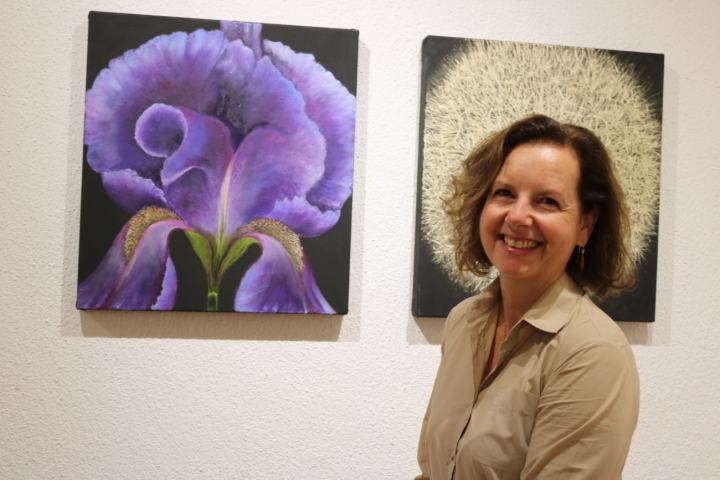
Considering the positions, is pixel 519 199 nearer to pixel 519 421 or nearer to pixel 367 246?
pixel 519 421

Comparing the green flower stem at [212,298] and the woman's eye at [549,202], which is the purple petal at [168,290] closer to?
the green flower stem at [212,298]

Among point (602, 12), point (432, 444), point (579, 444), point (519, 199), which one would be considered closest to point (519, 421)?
point (579, 444)

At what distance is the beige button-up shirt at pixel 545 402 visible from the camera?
95 cm

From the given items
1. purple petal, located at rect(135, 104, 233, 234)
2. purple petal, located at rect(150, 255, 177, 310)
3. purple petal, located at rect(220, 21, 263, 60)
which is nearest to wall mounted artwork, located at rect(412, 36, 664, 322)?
purple petal, located at rect(220, 21, 263, 60)

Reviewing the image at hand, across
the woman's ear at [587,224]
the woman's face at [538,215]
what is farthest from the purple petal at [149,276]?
the woman's ear at [587,224]

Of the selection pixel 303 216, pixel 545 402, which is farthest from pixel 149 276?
pixel 545 402

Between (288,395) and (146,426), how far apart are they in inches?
16.6

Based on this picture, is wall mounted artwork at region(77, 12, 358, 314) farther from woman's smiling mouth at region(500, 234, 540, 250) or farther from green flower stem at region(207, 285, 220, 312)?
woman's smiling mouth at region(500, 234, 540, 250)

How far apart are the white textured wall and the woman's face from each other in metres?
0.81

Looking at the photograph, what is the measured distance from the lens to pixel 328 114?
1878 mm

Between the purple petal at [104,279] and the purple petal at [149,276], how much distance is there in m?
0.02

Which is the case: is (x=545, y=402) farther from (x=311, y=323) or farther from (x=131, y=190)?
(x=131, y=190)

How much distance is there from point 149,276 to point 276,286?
1.20 ft

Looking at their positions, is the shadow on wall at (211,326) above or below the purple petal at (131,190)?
below
